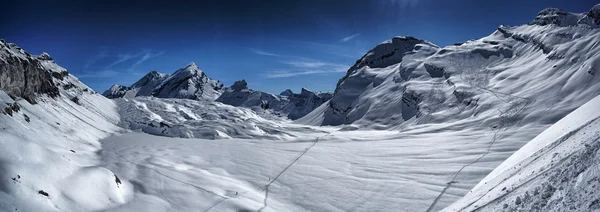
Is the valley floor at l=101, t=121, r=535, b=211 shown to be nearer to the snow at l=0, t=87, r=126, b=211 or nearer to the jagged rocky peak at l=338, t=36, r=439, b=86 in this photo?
the snow at l=0, t=87, r=126, b=211

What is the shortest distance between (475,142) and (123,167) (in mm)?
36979

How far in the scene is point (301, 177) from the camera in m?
28.5

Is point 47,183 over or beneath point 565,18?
beneath

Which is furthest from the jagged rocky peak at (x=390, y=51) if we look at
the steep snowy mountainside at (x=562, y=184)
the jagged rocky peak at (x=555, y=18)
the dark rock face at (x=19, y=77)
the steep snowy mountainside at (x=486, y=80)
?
the steep snowy mountainside at (x=562, y=184)

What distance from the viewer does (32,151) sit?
46.8 ft

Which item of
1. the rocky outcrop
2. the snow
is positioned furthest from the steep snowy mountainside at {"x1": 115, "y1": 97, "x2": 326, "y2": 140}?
the snow

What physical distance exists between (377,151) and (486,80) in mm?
54995

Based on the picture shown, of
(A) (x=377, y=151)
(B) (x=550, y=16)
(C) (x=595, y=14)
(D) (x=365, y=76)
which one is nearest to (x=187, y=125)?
(A) (x=377, y=151)

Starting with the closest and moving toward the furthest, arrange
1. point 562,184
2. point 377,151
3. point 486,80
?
point 562,184 < point 377,151 < point 486,80

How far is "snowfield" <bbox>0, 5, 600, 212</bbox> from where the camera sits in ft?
36.3

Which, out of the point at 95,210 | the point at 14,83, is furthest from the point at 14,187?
the point at 14,83

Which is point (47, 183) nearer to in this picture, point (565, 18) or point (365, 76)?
point (565, 18)

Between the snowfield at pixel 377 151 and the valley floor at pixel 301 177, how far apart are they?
0.13 metres

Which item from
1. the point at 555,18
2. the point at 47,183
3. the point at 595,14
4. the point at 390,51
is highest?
the point at 390,51
